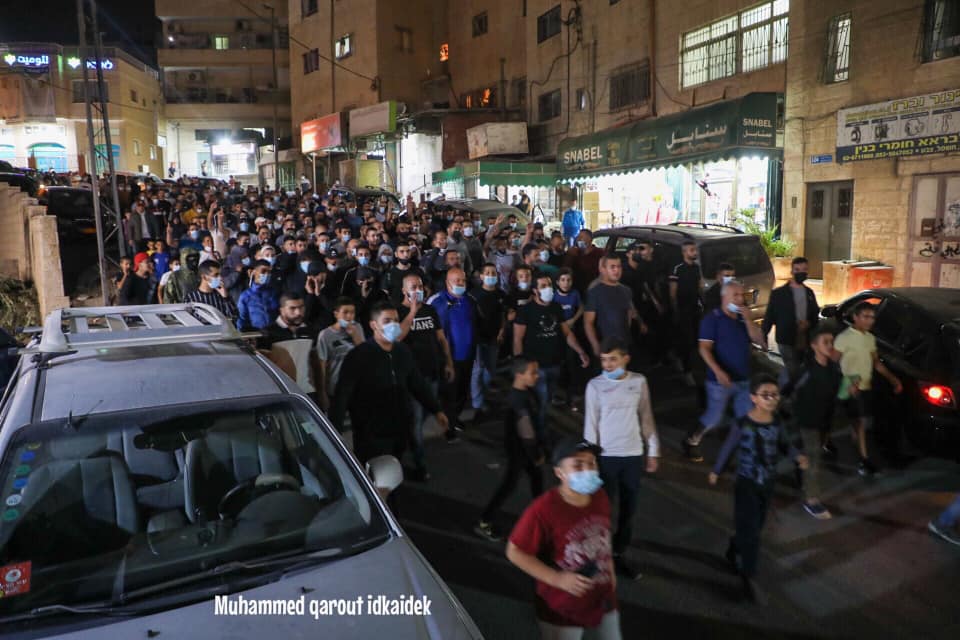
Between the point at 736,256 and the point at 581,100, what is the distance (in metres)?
16.2

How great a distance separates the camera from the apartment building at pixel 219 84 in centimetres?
5869

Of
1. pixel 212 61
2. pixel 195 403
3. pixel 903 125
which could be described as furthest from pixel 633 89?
pixel 212 61

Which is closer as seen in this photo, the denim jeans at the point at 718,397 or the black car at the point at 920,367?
the black car at the point at 920,367

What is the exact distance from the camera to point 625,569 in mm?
4973

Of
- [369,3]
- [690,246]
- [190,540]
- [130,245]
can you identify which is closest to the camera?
[190,540]

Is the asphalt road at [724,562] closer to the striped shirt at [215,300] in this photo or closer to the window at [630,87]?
the striped shirt at [215,300]

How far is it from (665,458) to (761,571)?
221cm

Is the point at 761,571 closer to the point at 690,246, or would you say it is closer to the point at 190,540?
the point at 190,540

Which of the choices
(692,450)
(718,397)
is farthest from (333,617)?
(692,450)

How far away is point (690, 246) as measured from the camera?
10055 mm

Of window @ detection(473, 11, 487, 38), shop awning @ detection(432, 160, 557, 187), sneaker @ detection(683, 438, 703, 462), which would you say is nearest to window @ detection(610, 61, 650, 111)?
shop awning @ detection(432, 160, 557, 187)

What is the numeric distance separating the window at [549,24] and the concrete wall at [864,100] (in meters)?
12.2

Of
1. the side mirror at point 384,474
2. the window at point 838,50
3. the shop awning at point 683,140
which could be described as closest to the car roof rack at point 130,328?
the side mirror at point 384,474

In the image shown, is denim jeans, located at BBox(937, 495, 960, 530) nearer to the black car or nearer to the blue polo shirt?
the black car
